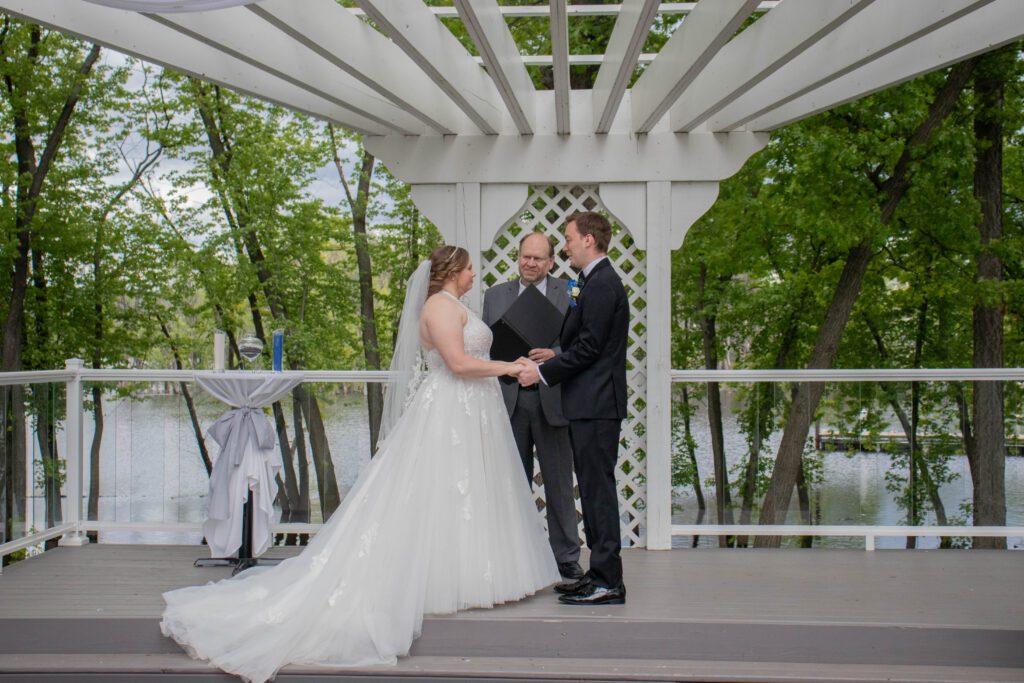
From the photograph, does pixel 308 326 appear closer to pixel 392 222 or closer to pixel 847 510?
pixel 392 222

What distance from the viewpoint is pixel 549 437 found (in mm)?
4453

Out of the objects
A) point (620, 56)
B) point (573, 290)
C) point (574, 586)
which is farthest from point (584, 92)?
point (574, 586)

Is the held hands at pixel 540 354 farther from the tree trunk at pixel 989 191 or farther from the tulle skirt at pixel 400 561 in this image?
the tree trunk at pixel 989 191

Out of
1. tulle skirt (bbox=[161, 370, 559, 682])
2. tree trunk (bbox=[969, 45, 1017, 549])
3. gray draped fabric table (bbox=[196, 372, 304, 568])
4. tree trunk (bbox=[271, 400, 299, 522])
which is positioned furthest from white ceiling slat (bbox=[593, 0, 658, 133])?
tree trunk (bbox=[969, 45, 1017, 549])

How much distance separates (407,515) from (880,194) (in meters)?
8.41

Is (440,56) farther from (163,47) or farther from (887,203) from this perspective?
(887,203)

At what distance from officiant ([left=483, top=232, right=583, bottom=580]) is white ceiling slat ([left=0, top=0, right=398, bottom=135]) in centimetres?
122

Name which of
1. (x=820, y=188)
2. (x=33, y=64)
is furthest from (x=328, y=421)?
(x=33, y=64)

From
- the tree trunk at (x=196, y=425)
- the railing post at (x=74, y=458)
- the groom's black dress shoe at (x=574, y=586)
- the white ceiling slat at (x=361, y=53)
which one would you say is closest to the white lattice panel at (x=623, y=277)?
the white ceiling slat at (x=361, y=53)

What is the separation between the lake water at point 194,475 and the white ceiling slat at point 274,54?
1.81m

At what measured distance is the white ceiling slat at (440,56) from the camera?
3.40 metres

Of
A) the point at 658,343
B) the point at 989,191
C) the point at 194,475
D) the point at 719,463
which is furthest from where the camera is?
the point at 989,191

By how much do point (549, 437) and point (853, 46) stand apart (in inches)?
85.0

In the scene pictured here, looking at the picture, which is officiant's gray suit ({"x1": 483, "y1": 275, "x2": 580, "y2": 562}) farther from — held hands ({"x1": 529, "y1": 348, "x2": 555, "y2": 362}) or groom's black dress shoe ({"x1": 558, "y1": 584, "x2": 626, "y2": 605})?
groom's black dress shoe ({"x1": 558, "y1": 584, "x2": 626, "y2": 605})
